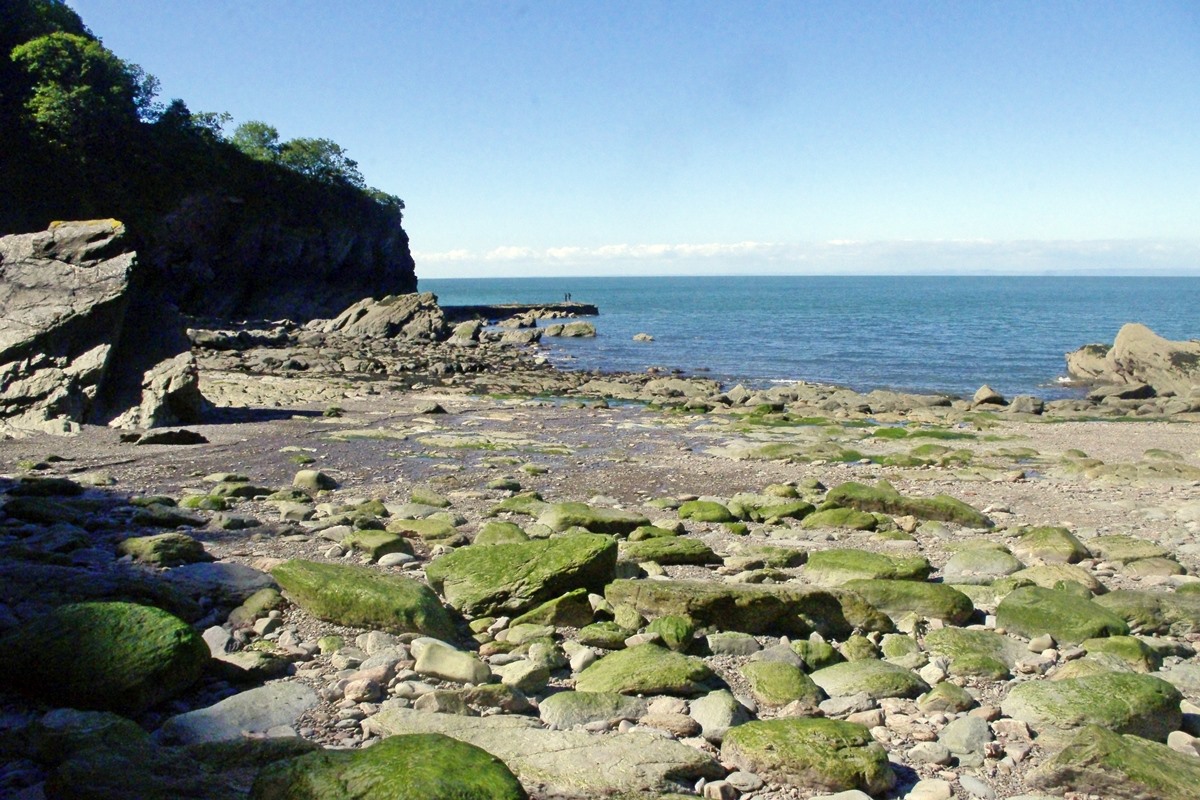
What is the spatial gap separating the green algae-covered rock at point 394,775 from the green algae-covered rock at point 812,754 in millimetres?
1645

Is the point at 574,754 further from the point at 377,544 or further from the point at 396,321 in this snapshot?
the point at 396,321

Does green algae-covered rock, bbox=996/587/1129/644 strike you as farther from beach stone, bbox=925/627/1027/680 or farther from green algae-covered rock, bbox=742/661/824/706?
green algae-covered rock, bbox=742/661/824/706

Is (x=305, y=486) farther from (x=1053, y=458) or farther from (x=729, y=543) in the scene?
(x=1053, y=458)

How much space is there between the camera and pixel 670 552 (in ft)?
34.1

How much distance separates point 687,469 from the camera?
18.3 metres

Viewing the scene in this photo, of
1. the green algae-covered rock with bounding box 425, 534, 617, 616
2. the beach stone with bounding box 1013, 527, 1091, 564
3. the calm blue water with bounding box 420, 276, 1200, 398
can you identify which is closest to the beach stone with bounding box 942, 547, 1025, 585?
the beach stone with bounding box 1013, 527, 1091, 564

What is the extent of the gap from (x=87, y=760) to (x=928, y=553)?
9637 mm

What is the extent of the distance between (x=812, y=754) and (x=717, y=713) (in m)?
0.90

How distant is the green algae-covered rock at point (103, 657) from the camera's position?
575cm

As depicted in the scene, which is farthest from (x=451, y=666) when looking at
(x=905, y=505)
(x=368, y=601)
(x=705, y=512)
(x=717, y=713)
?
(x=905, y=505)

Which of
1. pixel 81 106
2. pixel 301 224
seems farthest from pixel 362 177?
pixel 81 106

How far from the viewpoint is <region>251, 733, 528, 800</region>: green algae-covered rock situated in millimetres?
4250

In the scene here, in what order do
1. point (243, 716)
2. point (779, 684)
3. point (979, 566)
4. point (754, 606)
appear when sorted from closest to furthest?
point (243, 716) < point (779, 684) < point (754, 606) < point (979, 566)

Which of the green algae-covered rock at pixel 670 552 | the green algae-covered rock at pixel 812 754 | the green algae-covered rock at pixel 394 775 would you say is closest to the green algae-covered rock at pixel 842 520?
the green algae-covered rock at pixel 670 552
